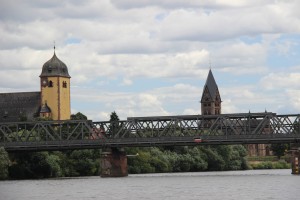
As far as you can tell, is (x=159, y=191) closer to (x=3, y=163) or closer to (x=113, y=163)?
(x=3, y=163)

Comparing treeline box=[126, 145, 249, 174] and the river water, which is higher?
treeline box=[126, 145, 249, 174]

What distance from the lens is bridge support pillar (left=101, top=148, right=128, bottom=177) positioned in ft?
452

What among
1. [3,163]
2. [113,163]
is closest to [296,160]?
[113,163]

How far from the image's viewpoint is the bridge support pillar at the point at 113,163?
137875 mm

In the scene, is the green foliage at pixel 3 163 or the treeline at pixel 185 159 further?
the treeline at pixel 185 159

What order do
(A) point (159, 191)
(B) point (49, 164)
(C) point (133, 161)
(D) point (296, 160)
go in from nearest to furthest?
(A) point (159, 191)
(D) point (296, 160)
(B) point (49, 164)
(C) point (133, 161)

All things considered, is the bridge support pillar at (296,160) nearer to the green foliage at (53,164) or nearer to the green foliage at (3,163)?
the green foliage at (53,164)

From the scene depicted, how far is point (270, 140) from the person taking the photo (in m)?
131

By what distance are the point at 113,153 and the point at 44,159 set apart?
9.97 meters

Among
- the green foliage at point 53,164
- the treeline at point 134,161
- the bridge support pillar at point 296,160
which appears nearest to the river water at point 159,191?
the bridge support pillar at point 296,160

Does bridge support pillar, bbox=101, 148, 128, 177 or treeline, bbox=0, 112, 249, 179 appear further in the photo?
treeline, bbox=0, 112, 249, 179

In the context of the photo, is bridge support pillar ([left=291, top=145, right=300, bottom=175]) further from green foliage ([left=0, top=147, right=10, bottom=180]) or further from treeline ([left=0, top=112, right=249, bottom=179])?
green foliage ([left=0, top=147, right=10, bottom=180])

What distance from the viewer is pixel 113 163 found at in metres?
140

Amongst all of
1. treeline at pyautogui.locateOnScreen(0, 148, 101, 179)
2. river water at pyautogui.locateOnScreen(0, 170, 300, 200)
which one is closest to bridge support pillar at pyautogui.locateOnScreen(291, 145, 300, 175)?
river water at pyautogui.locateOnScreen(0, 170, 300, 200)
